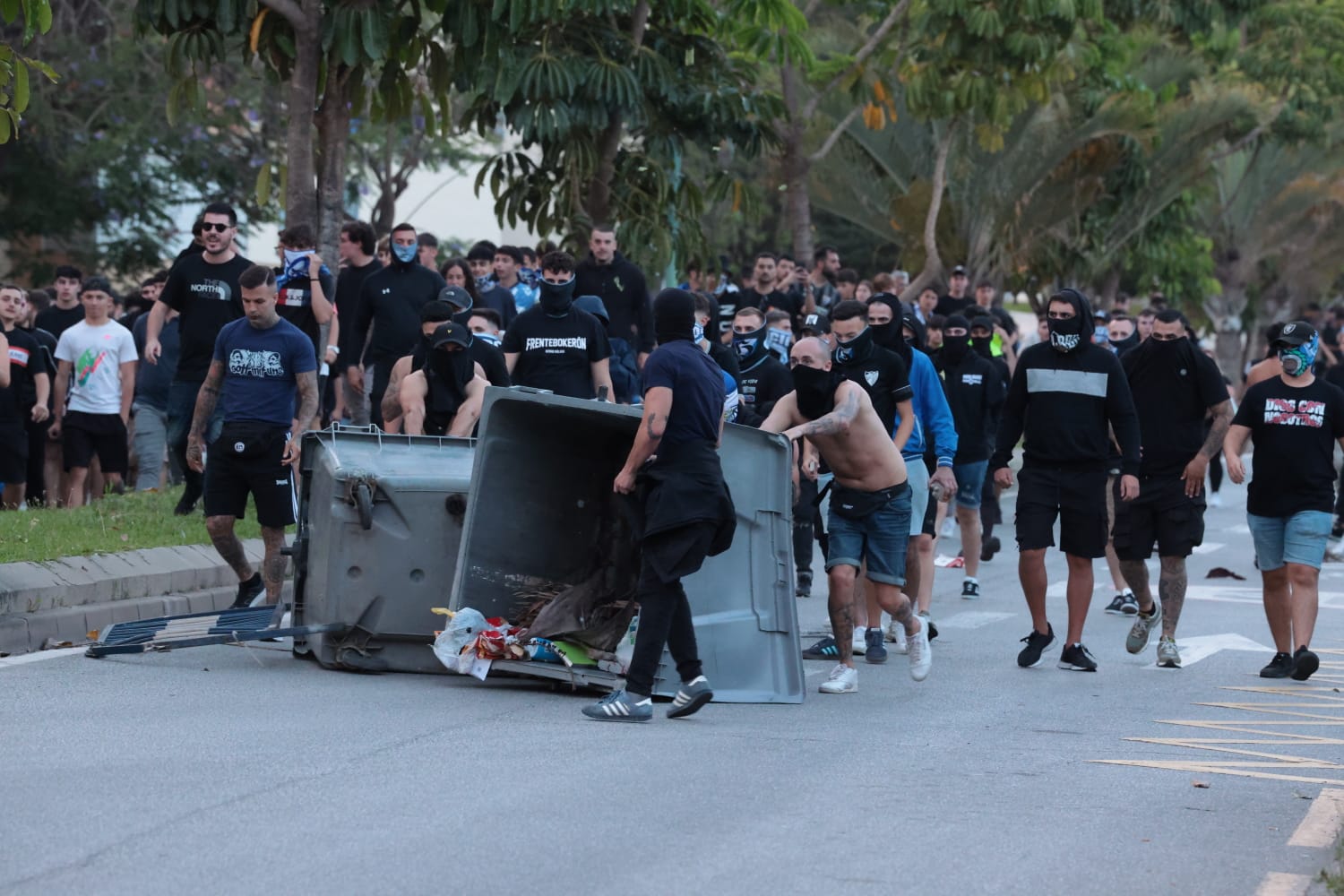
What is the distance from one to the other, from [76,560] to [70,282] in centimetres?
574

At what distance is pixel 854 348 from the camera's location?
1056 centimetres

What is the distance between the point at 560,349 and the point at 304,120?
441 cm

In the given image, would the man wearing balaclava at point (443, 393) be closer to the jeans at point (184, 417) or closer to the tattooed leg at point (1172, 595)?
the jeans at point (184, 417)

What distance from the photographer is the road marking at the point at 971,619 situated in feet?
41.8

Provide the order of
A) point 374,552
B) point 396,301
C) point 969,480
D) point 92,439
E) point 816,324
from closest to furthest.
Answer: point 374,552 < point 816,324 < point 396,301 < point 969,480 < point 92,439

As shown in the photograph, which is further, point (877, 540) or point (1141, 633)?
point (1141, 633)

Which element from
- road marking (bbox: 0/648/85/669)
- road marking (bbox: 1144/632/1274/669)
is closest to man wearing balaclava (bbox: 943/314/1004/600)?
road marking (bbox: 1144/632/1274/669)

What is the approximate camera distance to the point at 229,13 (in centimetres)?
1452

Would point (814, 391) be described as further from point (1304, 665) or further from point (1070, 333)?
point (1304, 665)

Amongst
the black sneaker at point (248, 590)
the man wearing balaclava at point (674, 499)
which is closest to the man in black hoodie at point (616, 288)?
the black sneaker at point (248, 590)

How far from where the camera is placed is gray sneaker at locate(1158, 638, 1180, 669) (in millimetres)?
11125

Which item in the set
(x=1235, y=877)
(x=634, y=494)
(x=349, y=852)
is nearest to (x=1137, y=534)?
(x=634, y=494)

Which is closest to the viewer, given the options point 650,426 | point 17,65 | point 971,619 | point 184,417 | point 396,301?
point 650,426

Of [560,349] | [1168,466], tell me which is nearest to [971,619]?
[1168,466]
